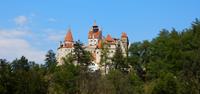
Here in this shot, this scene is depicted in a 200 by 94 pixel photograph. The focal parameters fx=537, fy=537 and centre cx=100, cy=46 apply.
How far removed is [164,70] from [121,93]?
46.4ft

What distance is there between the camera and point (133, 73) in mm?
78938

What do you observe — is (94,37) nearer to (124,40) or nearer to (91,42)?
(91,42)

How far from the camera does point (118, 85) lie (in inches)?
2393

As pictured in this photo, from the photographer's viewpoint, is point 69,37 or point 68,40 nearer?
point 68,40

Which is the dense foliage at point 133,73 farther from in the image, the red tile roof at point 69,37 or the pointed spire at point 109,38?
the red tile roof at point 69,37

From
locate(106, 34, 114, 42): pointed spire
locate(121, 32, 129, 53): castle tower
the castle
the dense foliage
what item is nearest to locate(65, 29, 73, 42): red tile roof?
the castle

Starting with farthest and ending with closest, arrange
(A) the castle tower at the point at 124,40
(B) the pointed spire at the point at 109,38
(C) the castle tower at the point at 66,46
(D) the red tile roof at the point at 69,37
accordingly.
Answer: (D) the red tile roof at the point at 69,37 → (C) the castle tower at the point at 66,46 → (B) the pointed spire at the point at 109,38 → (A) the castle tower at the point at 124,40

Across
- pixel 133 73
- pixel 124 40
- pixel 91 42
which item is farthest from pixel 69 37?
pixel 133 73

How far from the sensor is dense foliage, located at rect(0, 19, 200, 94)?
56.1 metres

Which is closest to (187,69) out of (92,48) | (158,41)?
(158,41)

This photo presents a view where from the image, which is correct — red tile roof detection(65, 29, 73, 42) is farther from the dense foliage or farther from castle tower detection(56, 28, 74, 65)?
the dense foliage

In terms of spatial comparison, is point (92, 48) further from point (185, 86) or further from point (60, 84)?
point (185, 86)

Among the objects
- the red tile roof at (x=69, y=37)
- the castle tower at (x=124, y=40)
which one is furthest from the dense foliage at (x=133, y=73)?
the red tile roof at (x=69, y=37)

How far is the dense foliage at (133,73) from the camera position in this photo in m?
56.1
